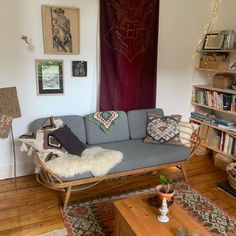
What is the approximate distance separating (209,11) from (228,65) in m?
0.83

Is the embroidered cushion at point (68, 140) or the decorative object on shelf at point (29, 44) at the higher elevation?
the decorative object on shelf at point (29, 44)

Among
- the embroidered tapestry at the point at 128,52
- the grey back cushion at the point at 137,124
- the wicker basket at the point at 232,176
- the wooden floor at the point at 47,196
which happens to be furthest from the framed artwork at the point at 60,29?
the wicker basket at the point at 232,176

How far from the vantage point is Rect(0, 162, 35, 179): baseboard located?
112 inches

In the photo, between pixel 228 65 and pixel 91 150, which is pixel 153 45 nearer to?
pixel 228 65

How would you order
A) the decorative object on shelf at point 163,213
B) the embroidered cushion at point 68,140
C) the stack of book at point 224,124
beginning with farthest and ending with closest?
the stack of book at point 224,124, the embroidered cushion at point 68,140, the decorative object on shelf at point 163,213

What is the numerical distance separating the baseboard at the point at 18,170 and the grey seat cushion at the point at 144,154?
36.3 inches

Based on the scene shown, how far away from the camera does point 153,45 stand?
124 inches

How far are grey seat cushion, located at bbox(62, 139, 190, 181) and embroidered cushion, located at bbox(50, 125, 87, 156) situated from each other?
0.32 m

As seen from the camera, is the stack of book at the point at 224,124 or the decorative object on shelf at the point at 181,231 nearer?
the decorative object on shelf at the point at 181,231

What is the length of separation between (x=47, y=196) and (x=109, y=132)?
94cm

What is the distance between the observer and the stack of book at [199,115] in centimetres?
362

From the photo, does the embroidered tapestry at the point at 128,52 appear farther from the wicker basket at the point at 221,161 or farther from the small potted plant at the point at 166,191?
the small potted plant at the point at 166,191

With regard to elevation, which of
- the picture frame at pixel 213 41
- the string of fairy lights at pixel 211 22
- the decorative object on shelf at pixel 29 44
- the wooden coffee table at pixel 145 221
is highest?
the string of fairy lights at pixel 211 22

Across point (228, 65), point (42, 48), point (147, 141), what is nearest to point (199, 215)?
point (147, 141)
